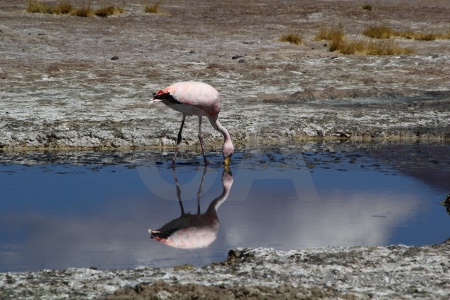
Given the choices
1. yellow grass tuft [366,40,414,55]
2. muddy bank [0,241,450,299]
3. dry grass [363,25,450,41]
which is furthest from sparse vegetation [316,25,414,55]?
muddy bank [0,241,450,299]

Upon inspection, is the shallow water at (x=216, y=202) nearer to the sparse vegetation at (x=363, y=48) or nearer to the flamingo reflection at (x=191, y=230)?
the flamingo reflection at (x=191, y=230)

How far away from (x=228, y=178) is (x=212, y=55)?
10.1m

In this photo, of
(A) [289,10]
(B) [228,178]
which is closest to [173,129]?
(B) [228,178]

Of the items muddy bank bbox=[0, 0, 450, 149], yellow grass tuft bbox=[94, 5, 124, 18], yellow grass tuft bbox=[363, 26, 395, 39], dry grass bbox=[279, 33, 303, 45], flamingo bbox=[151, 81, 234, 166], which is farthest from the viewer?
yellow grass tuft bbox=[94, 5, 124, 18]

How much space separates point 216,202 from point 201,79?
7.97 meters

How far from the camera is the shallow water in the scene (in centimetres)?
633

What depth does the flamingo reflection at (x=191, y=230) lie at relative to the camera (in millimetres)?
6418

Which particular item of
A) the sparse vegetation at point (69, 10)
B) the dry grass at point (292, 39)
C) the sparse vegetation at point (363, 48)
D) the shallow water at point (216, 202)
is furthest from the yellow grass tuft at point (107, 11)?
the shallow water at point (216, 202)

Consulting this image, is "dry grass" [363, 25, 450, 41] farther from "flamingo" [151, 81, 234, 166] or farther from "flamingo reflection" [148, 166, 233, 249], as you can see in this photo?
"flamingo reflection" [148, 166, 233, 249]

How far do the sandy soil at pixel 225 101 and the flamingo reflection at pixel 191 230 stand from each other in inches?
25.1

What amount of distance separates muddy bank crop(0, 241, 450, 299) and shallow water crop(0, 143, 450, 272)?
15.9 inches

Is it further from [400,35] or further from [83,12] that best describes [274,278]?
[83,12]

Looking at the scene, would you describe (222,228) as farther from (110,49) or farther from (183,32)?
(183,32)

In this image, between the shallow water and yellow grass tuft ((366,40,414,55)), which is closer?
the shallow water
